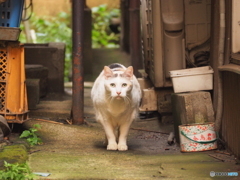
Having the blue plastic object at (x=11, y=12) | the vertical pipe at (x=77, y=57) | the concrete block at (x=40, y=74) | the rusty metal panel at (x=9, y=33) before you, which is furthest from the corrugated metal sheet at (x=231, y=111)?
the concrete block at (x=40, y=74)

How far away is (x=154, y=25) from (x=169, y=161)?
2.94 meters

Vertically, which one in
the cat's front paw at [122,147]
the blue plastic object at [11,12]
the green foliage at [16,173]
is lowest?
the cat's front paw at [122,147]

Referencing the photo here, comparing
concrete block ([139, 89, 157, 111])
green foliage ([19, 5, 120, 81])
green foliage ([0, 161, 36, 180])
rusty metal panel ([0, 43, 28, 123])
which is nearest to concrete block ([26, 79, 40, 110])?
rusty metal panel ([0, 43, 28, 123])

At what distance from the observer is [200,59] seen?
763 centimetres

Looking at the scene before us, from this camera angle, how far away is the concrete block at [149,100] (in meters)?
8.16

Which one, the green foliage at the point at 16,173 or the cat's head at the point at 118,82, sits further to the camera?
the cat's head at the point at 118,82

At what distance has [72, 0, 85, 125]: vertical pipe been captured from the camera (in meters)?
7.61

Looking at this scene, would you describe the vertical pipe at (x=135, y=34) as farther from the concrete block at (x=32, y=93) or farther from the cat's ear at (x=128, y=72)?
the cat's ear at (x=128, y=72)

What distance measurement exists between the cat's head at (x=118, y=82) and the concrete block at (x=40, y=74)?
382 cm

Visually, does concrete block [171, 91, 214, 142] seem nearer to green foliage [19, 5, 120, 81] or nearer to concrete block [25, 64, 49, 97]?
concrete block [25, 64, 49, 97]

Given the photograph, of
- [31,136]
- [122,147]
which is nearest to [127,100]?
[122,147]

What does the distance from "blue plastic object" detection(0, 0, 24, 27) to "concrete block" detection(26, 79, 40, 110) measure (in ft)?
6.32

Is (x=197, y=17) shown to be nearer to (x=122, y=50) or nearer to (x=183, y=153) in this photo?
(x=183, y=153)

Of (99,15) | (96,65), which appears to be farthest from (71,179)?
(99,15)
